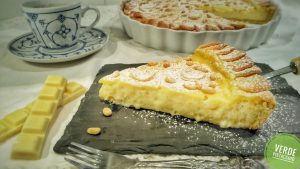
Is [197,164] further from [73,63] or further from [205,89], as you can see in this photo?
[73,63]

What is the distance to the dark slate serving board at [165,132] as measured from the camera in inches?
23.0

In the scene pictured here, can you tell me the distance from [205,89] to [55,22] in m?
0.46

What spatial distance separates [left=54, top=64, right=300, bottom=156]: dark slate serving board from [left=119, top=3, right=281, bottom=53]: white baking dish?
0.27 meters

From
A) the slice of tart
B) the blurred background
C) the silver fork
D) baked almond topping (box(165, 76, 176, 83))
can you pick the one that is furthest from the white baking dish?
the silver fork

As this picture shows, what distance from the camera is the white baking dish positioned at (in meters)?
0.92

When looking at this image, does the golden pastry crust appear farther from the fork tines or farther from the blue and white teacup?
the fork tines

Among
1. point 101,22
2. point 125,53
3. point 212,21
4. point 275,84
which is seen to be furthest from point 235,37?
point 101,22

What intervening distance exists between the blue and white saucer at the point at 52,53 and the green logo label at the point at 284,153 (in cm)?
58

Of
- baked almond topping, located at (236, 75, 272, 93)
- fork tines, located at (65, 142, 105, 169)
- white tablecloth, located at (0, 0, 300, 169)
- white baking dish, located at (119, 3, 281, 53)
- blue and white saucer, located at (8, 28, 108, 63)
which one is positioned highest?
baked almond topping, located at (236, 75, 272, 93)

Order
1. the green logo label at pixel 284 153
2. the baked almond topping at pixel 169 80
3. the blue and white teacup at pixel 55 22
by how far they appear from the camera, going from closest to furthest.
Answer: the green logo label at pixel 284 153
the baked almond topping at pixel 169 80
the blue and white teacup at pixel 55 22

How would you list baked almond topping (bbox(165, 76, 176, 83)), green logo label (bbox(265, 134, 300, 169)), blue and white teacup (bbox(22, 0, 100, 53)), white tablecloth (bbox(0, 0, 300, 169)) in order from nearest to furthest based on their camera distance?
green logo label (bbox(265, 134, 300, 169))
white tablecloth (bbox(0, 0, 300, 169))
baked almond topping (bbox(165, 76, 176, 83))
blue and white teacup (bbox(22, 0, 100, 53))

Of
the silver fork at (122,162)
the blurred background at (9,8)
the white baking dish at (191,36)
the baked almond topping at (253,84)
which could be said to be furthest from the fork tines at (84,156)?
the blurred background at (9,8)

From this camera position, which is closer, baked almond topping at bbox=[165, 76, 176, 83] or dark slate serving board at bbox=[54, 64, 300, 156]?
dark slate serving board at bbox=[54, 64, 300, 156]

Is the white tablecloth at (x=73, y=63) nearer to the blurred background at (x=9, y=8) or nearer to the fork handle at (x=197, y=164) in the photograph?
the blurred background at (x=9, y=8)
